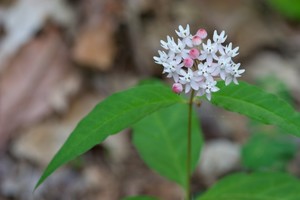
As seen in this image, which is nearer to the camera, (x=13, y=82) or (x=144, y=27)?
(x=13, y=82)

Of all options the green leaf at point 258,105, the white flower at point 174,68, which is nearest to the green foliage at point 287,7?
the green leaf at point 258,105

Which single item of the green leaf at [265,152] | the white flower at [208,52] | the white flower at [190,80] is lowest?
the white flower at [190,80]

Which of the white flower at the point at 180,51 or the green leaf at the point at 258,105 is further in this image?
the white flower at the point at 180,51

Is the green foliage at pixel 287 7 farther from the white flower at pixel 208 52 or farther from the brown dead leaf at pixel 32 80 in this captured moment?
the white flower at pixel 208 52

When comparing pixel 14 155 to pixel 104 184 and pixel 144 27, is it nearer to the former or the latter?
pixel 104 184

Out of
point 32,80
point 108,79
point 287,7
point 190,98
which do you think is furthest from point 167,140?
point 287,7

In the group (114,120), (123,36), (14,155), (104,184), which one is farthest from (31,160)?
(114,120)

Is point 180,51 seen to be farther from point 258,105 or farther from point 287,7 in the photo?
point 287,7
